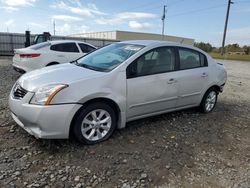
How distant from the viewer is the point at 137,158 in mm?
3494

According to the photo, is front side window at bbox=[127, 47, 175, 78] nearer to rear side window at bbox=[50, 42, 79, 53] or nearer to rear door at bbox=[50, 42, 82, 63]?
rear door at bbox=[50, 42, 82, 63]

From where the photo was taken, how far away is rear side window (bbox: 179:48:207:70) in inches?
193

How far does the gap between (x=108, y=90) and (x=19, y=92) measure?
127 centimetres

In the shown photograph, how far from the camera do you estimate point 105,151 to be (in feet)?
11.9

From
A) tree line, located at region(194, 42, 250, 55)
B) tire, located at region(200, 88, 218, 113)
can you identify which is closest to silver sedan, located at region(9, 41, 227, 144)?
tire, located at region(200, 88, 218, 113)

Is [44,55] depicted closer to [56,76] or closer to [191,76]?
[56,76]

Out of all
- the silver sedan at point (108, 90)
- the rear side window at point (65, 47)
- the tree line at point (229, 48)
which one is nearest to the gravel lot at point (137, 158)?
the silver sedan at point (108, 90)

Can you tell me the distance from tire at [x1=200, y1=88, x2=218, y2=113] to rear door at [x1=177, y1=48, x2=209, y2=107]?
207mm

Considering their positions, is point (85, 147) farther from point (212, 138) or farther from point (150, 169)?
point (212, 138)

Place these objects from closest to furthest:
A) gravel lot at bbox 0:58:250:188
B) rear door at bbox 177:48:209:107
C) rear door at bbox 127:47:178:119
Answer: gravel lot at bbox 0:58:250:188 → rear door at bbox 127:47:178:119 → rear door at bbox 177:48:209:107

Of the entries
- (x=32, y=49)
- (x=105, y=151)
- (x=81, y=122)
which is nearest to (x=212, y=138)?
(x=105, y=151)

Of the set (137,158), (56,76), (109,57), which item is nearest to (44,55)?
(109,57)

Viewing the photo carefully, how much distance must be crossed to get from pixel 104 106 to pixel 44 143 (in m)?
1.02

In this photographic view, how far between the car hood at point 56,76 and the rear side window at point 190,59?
1.83 m
